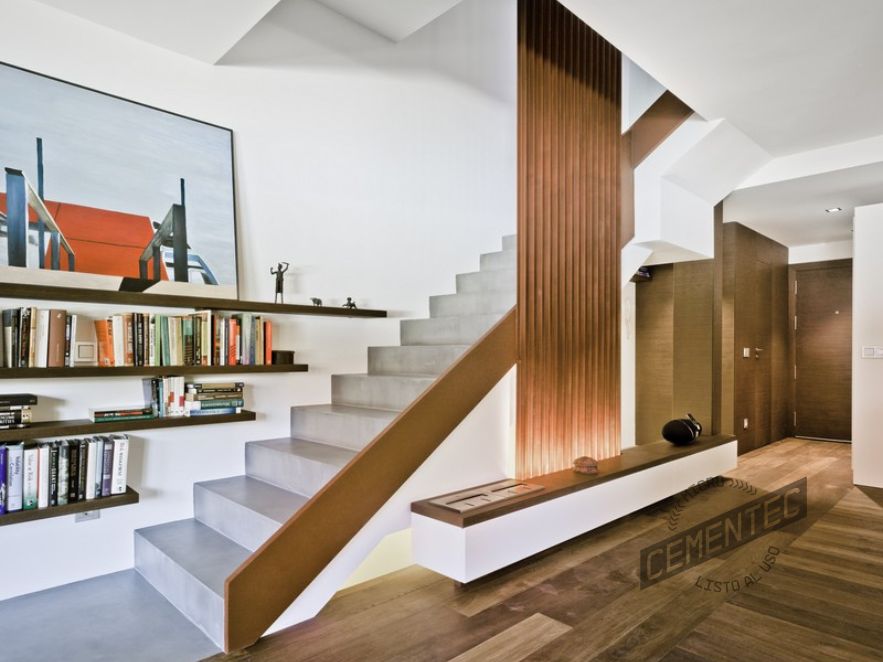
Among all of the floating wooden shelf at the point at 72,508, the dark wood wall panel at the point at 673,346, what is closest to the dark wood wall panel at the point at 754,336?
the dark wood wall panel at the point at 673,346

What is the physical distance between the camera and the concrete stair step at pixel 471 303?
12.7 feet

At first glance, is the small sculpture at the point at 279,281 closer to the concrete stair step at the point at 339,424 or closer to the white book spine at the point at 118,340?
the concrete stair step at the point at 339,424

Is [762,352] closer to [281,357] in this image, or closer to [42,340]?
[281,357]

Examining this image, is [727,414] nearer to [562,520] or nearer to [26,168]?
[562,520]

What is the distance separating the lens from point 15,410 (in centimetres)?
240

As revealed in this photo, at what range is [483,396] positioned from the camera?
3.06m

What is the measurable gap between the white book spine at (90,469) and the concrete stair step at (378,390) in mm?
1433

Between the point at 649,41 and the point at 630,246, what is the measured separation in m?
1.65

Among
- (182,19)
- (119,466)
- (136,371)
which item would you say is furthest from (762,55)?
(119,466)

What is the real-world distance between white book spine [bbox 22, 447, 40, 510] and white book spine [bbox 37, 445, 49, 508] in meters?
0.01

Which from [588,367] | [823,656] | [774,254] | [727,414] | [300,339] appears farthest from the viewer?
[774,254]

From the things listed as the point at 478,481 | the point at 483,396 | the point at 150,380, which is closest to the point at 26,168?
the point at 150,380

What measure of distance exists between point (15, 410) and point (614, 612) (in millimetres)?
2663

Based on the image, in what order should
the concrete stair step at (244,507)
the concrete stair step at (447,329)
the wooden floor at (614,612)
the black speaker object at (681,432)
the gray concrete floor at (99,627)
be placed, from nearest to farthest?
1. the gray concrete floor at (99,627)
2. the wooden floor at (614,612)
3. the concrete stair step at (244,507)
4. the concrete stair step at (447,329)
5. the black speaker object at (681,432)
